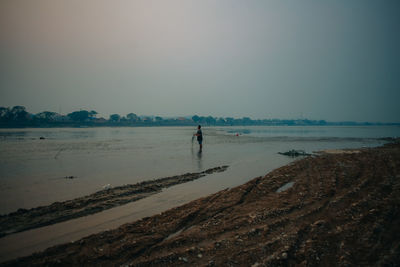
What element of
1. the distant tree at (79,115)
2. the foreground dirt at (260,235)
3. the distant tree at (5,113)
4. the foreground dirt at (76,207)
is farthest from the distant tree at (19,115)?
the foreground dirt at (260,235)

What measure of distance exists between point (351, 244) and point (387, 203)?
263 centimetres

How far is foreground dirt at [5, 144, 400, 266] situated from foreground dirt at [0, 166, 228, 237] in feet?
5.92

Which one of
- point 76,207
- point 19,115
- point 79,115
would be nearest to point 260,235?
point 76,207

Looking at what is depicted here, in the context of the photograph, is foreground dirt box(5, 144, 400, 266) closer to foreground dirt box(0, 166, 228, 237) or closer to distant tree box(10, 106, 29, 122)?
foreground dirt box(0, 166, 228, 237)

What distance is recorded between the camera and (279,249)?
3.89 metres

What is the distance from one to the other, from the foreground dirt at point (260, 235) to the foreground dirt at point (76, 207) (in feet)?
5.92

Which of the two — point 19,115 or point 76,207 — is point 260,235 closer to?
point 76,207

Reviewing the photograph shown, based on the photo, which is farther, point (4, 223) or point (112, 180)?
point (112, 180)

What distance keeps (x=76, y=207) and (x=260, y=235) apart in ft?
17.9

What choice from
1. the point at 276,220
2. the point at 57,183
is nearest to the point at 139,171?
the point at 57,183

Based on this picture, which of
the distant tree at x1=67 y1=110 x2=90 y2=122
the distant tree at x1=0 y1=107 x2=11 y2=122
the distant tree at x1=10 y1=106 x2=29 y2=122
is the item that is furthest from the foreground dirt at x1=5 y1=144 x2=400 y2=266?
the distant tree at x1=67 y1=110 x2=90 y2=122

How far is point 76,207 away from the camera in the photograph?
6637 millimetres

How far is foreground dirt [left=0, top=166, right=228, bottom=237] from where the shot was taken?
558 cm

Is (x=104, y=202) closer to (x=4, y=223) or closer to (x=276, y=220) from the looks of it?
(x=4, y=223)
